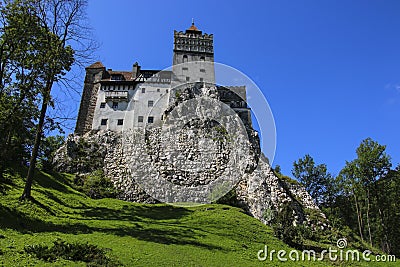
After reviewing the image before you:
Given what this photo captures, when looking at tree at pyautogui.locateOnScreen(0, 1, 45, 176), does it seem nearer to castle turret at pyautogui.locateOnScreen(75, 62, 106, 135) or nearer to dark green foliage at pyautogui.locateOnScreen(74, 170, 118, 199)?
dark green foliage at pyautogui.locateOnScreen(74, 170, 118, 199)

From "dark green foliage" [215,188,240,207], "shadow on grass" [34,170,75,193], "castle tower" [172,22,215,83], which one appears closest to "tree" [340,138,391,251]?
"dark green foliage" [215,188,240,207]

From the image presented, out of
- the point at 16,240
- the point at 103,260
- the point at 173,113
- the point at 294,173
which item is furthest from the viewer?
the point at 294,173

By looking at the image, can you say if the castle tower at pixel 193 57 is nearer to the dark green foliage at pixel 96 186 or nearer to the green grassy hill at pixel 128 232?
the dark green foliage at pixel 96 186

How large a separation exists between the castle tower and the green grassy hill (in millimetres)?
30142

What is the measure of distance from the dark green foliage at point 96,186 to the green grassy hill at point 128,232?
16.1ft

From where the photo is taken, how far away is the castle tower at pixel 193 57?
178 feet

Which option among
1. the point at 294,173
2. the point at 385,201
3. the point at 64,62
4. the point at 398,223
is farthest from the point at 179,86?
the point at 398,223

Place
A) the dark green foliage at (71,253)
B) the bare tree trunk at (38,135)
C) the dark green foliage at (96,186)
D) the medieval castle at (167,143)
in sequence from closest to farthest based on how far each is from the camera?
the dark green foliage at (71,253)
the bare tree trunk at (38,135)
the dark green foliage at (96,186)
the medieval castle at (167,143)

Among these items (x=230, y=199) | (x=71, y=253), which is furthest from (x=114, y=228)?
(x=230, y=199)

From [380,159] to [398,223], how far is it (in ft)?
38.2

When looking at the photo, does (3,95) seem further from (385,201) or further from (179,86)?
(385,201)

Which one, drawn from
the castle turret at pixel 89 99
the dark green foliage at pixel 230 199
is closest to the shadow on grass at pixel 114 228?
the dark green foliage at pixel 230 199

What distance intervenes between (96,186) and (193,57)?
31163 millimetres

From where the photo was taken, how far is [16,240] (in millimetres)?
13734
